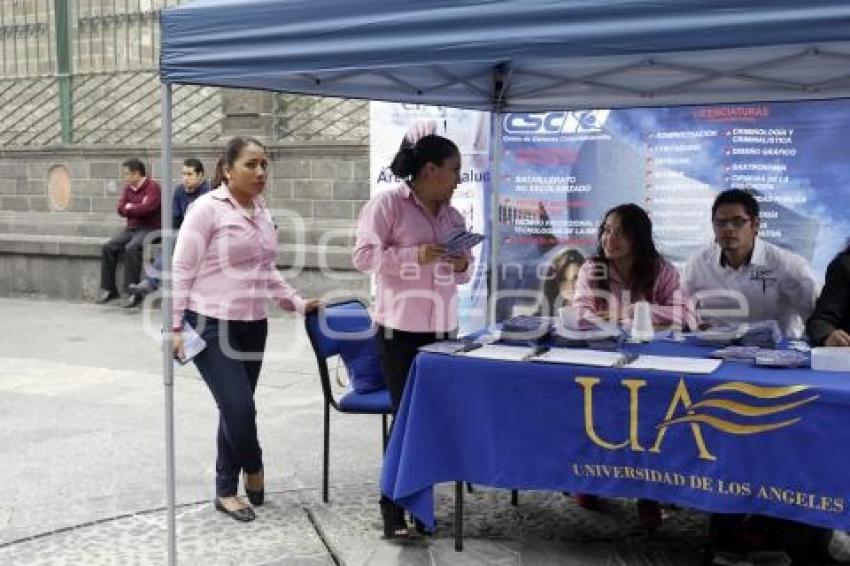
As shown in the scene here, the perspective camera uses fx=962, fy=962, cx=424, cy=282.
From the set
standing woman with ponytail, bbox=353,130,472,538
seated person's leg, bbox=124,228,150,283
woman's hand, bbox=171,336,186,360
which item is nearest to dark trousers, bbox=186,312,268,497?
woman's hand, bbox=171,336,186,360

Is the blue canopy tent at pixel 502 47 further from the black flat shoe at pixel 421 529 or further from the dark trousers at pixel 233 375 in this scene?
the black flat shoe at pixel 421 529

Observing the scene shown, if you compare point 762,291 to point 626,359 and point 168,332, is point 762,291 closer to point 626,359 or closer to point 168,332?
point 626,359

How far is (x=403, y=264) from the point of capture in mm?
4062

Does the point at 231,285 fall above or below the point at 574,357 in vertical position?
above

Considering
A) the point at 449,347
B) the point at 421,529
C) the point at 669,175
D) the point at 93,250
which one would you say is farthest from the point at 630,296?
the point at 93,250

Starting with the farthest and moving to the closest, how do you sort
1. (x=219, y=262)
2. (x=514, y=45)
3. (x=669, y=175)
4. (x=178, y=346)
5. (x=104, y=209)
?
(x=104, y=209) < (x=669, y=175) < (x=219, y=262) < (x=178, y=346) < (x=514, y=45)

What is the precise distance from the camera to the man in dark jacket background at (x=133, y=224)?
35.3 feet

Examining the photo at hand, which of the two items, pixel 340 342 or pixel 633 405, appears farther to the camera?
pixel 340 342

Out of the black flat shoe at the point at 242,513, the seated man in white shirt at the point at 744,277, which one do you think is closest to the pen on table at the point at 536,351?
the seated man in white shirt at the point at 744,277

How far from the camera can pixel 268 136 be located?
34.4 feet

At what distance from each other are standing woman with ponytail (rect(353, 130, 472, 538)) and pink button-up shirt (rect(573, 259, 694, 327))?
2.75 ft

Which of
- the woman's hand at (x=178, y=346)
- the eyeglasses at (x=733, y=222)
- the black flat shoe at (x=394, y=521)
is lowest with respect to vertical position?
the black flat shoe at (x=394, y=521)

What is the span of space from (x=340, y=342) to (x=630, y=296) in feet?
4.62

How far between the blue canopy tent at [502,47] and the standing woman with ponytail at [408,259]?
427 mm
